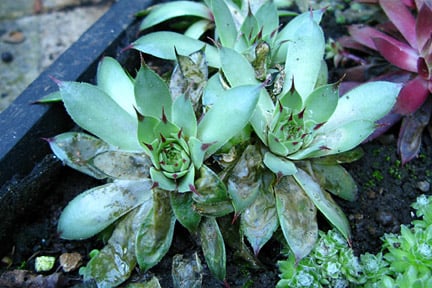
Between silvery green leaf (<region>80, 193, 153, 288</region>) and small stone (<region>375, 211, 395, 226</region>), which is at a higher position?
silvery green leaf (<region>80, 193, 153, 288</region>)

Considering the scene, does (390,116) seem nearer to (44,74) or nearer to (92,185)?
(92,185)

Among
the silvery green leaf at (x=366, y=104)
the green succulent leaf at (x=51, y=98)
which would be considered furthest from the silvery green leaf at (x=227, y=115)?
the green succulent leaf at (x=51, y=98)

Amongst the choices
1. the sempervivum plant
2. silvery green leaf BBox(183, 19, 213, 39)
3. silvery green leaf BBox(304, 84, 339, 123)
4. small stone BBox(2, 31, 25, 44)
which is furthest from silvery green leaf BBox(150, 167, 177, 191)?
small stone BBox(2, 31, 25, 44)

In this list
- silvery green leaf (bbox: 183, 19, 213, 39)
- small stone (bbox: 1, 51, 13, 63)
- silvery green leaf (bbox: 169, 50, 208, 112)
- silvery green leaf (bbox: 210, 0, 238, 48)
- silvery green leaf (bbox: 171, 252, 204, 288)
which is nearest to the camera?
silvery green leaf (bbox: 171, 252, 204, 288)

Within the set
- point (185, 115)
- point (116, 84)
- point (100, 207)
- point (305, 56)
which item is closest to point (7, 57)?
point (116, 84)

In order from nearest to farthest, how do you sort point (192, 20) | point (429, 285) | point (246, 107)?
1. point (429, 285)
2. point (246, 107)
3. point (192, 20)

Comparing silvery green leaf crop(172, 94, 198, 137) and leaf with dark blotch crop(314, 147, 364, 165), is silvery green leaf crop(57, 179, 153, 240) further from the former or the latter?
leaf with dark blotch crop(314, 147, 364, 165)

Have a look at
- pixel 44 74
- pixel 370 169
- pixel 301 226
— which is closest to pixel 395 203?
pixel 370 169
